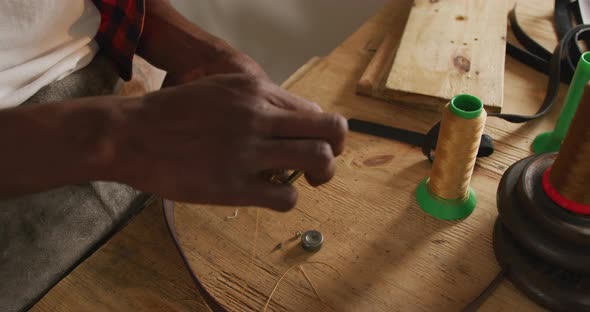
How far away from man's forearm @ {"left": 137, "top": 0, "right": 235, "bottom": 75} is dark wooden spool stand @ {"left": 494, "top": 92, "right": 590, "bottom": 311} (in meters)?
0.41

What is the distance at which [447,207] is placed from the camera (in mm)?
642

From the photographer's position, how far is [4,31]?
594 millimetres

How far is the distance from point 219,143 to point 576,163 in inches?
14.4

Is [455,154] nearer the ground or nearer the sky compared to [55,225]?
nearer the sky

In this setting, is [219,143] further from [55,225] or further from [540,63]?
[540,63]

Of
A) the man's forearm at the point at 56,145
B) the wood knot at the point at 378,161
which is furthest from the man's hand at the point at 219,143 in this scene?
the wood knot at the point at 378,161

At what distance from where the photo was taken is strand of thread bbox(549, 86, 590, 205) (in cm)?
46

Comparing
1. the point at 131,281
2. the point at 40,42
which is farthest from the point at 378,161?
the point at 40,42

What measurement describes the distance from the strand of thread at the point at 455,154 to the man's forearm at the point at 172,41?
31cm

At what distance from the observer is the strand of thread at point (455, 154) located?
0.56m

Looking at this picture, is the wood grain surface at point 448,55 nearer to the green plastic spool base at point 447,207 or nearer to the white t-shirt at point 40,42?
the green plastic spool base at point 447,207

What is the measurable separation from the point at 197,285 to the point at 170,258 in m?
0.08

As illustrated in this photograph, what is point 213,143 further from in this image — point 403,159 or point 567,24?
point 567,24

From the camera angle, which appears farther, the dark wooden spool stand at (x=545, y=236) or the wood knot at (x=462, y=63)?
the wood knot at (x=462, y=63)
